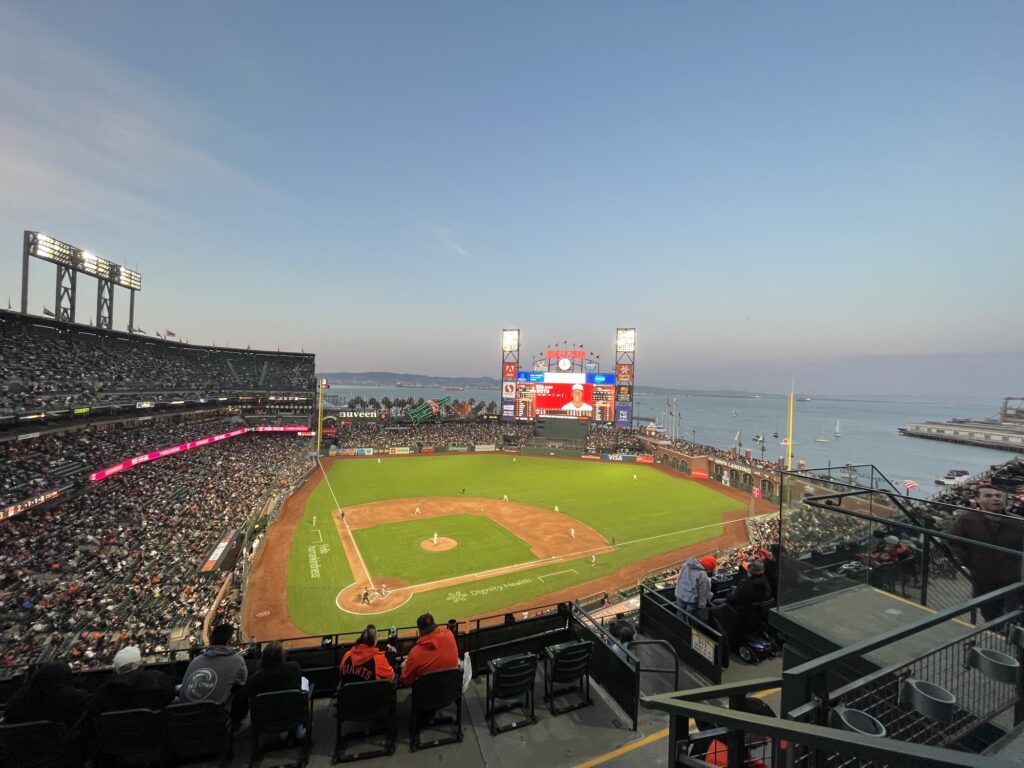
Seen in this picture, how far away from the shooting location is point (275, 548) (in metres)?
26.2

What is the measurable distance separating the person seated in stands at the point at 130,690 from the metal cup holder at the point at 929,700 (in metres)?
6.73

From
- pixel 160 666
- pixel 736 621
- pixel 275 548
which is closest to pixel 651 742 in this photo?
pixel 736 621

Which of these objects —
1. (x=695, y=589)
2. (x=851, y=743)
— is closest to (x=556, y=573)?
(x=695, y=589)

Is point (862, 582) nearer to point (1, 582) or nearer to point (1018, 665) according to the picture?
point (1018, 665)

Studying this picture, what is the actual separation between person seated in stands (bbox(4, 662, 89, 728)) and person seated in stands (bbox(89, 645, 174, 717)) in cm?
16

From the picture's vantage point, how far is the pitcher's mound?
2690cm

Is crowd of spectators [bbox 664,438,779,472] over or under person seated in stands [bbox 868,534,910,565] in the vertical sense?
under

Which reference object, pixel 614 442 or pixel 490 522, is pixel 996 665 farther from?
pixel 614 442

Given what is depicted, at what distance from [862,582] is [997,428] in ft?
473

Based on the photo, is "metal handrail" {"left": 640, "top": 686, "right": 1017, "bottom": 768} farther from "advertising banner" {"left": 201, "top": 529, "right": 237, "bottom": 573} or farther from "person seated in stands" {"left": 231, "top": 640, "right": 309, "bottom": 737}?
"advertising banner" {"left": 201, "top": 529, "right": 237, "bottom": 573}

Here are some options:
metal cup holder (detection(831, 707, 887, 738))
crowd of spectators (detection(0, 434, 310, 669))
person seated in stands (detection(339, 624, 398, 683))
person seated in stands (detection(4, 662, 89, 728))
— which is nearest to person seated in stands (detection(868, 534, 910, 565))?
metal cup holder (detection(831, 707, 887, 738))

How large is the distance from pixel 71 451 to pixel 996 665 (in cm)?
4191

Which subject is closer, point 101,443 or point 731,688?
point 731,688

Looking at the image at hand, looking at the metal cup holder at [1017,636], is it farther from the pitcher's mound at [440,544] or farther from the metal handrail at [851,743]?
the pitcher's mound at [440,544]
